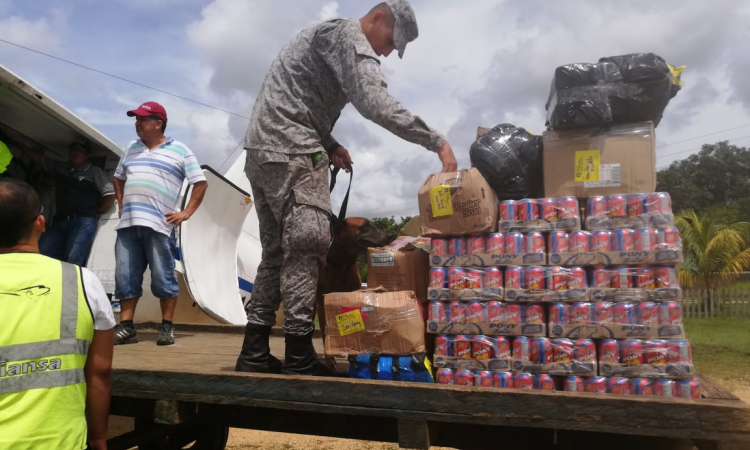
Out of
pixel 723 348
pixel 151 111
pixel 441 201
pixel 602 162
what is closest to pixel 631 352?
pixel 602 162

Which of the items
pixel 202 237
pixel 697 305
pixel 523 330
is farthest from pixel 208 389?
pixel 697 305

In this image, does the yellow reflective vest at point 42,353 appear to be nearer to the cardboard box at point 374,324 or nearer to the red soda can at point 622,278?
the cardboard box at point 374,324

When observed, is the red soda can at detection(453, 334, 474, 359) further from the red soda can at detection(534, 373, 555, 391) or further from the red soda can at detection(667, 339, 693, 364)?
the red soda can at detection(667, 339, 693, 364)

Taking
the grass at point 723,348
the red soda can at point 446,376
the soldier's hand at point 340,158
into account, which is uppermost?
the soldier's hand at point 340,158

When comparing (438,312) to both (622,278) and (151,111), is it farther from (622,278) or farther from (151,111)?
(151,111)

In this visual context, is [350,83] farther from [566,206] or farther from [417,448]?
[417,448]

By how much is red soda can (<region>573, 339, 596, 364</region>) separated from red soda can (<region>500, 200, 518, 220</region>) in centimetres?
56

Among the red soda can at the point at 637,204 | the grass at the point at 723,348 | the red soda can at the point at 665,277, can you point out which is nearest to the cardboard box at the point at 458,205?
the red soda can at the point at 637,204

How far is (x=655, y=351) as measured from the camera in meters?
2.00

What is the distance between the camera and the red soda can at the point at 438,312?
7.48 ft

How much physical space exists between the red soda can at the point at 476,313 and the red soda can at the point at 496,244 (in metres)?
0.22

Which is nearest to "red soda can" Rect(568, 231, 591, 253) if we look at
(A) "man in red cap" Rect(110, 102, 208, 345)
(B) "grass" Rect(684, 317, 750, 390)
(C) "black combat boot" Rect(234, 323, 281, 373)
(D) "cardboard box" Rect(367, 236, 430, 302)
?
(D) "cardboard box" Rect(367, 236, 430, 302)

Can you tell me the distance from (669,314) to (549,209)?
22.8 inches

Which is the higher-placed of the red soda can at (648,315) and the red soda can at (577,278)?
the red soda can at (577,278)
